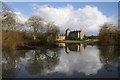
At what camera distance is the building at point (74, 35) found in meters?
3.54

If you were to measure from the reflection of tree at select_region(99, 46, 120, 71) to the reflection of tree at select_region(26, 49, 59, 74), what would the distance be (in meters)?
0.68

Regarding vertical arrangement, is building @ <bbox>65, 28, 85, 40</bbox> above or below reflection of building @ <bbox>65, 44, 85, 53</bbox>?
above

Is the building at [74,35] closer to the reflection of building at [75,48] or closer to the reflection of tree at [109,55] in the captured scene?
the reflection of building at [75,48]

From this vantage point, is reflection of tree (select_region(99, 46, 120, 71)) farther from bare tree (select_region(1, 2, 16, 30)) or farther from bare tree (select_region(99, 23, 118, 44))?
bare tree (select_region(1, 2, 16, 30))

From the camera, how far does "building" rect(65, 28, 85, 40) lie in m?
3.54

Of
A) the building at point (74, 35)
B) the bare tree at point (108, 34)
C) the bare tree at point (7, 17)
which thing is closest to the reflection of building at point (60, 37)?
the building at point (74, 35)

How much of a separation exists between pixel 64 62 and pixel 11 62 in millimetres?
778

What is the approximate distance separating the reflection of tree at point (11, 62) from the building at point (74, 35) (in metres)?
0.70

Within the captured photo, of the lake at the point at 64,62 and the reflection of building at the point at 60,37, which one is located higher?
the reflection of building at the point at 60,37

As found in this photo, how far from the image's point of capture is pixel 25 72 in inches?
143

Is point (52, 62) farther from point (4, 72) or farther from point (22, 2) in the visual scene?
point (22, 2)

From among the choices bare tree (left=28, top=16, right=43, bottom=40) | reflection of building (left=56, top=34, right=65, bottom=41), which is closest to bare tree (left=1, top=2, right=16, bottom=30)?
bare tree (left=28, top=16, right=43, bottom=40)

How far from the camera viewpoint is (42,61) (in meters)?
3.61

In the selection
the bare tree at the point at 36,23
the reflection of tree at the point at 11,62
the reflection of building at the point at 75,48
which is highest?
the bare tree at the point at 36,23
